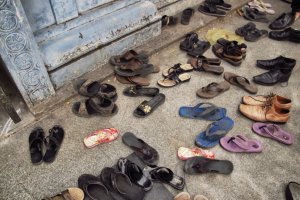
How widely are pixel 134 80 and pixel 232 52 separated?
145 cm

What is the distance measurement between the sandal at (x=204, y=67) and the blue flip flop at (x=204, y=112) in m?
0.65

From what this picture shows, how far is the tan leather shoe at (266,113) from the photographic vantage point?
265 centimetres

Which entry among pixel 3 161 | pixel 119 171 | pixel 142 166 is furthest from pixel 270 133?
pixel 3 161

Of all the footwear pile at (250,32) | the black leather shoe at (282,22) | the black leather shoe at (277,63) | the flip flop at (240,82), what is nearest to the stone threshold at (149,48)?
the footwear pile at (250,32)

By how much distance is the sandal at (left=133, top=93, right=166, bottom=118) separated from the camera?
2.77 metres

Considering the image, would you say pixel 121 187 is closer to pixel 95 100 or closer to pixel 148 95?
pixel 95 100

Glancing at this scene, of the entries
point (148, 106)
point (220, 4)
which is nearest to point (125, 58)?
point (148, 106)

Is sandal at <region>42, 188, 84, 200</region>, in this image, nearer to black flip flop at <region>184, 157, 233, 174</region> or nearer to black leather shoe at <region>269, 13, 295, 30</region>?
black flip flop at <region>184, 157, 233, 174</region>

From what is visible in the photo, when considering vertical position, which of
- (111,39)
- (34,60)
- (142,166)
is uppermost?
(34,60)

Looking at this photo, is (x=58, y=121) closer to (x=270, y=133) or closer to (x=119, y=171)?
(x=119, y=171)

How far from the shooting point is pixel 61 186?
220 cm

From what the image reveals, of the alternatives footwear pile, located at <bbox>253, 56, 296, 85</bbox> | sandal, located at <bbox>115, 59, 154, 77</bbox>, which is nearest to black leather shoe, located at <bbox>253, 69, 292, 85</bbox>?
footwear pile, located at <bbox>253, 56, 296, 85</bbox>

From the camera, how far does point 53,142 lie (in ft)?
→ 8.06

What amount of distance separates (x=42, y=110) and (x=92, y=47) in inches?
37.1
